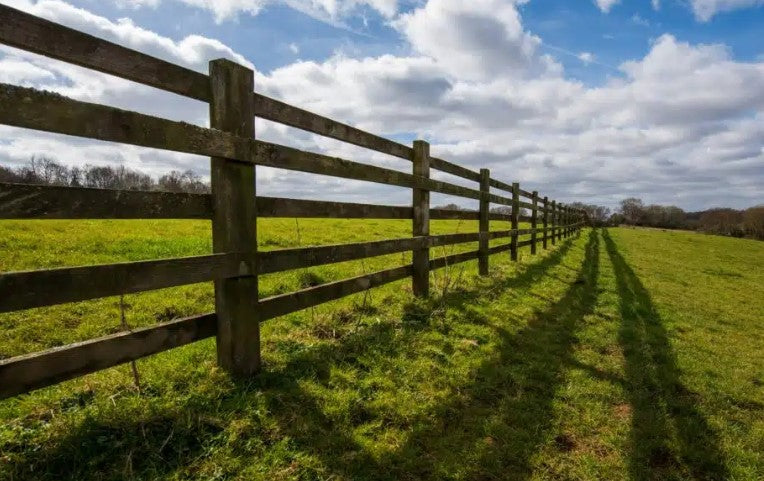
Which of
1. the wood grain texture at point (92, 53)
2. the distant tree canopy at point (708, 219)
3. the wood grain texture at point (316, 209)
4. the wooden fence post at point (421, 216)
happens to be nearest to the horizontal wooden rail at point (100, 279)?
the wood grain texture at point (316, 209)

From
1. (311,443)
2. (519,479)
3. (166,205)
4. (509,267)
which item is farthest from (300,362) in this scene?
(509,267)

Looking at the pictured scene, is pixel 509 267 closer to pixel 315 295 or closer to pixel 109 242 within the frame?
pixel 315 295

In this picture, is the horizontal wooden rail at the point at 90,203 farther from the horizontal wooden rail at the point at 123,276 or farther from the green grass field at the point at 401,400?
the green grass field at the point at 401,400

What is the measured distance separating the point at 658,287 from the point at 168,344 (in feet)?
30.4

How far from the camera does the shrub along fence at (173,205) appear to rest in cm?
212

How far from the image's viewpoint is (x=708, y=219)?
240ft

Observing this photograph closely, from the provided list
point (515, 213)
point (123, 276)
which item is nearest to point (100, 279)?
point (123, 276)

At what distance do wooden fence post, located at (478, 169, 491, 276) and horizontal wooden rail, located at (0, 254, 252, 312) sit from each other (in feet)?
19.1

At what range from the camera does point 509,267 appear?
9.51 m

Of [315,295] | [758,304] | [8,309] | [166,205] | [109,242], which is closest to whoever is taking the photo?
[8,309]

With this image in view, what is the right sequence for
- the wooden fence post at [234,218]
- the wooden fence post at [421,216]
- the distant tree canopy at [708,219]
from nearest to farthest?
the wooden fence post at [234,218] < the wooden fence post at [421,216] < the distant tree canopy at [708,219]

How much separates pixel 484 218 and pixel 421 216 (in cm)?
285

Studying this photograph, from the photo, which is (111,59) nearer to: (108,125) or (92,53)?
(92,53)

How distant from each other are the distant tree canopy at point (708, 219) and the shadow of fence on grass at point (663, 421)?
227ft
